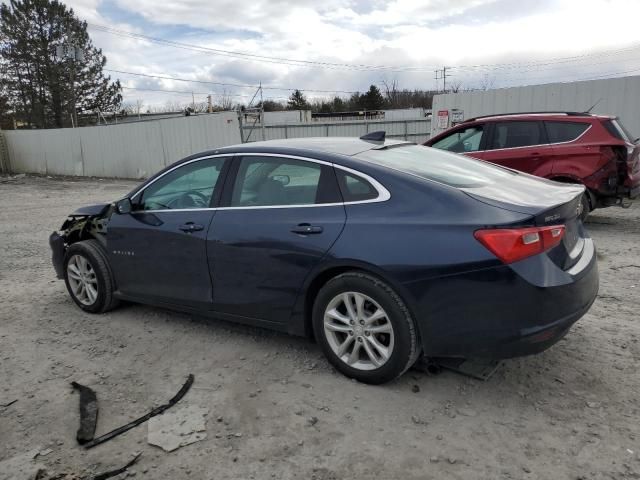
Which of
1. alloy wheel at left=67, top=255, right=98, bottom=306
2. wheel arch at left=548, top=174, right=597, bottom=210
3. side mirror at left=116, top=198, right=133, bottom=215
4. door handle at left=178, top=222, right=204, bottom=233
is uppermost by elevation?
side mirror at left=116, top=198, right=133, bottom=215

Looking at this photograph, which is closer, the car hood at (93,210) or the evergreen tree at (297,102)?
the car hood at (93,210)

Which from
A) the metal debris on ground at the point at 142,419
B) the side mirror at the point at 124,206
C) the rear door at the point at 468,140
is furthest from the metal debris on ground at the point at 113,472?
the rear door at the point at 468,140

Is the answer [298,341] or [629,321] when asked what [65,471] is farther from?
[629,321]

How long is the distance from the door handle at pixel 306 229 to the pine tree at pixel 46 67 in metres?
34.4

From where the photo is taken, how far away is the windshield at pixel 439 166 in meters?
3.36

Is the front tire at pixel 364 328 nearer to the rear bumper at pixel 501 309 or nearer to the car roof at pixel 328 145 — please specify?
the rear bumper at pixel 501 309

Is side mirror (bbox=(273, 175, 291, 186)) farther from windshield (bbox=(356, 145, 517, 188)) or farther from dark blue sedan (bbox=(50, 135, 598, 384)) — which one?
windshield (bbox=(356, 145, 517, 188))

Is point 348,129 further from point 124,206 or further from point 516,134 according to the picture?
point 124,206

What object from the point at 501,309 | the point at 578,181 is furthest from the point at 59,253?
the point at 578,181

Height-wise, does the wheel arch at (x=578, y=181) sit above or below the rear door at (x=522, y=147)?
below

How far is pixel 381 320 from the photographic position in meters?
3.20

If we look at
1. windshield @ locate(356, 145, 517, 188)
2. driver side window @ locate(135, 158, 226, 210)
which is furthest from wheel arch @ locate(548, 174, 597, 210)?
driver side window @ locate(135, 158, 226, 210)

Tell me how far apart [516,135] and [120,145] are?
17191mm

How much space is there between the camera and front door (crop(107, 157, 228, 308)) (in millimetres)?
3959
